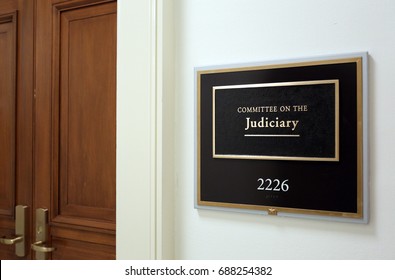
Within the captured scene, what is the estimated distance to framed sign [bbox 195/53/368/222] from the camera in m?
0.87

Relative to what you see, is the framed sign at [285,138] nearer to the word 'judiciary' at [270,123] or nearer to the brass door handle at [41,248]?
the word 'judiciary' at [270,123]

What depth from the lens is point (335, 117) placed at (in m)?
0.89

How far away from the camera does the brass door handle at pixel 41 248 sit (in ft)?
4.22

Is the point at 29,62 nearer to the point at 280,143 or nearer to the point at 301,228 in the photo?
the point at 280,143

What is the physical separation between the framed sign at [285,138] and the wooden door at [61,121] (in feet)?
1.23

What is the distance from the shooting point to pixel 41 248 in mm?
1287

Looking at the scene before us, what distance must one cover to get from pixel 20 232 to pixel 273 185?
0.99m

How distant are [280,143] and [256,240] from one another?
0.92ft

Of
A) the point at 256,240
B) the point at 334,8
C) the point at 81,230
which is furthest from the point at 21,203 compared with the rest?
the point at 334,8

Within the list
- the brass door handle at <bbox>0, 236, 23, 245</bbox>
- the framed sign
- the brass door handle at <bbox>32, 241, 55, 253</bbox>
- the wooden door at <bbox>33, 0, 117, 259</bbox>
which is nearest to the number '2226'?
the framed sign

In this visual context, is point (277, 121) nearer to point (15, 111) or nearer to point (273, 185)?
point (273, 185)

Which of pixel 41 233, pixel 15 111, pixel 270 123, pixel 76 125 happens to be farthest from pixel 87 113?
pixel 270 123

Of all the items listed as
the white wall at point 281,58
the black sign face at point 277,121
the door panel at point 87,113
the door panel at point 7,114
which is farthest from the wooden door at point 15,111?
the black sign face at point 277,121

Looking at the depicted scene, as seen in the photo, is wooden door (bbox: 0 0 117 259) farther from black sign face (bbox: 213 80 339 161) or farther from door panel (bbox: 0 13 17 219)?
black sign face (bbox: 213 80 339 161)
